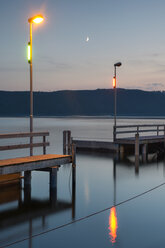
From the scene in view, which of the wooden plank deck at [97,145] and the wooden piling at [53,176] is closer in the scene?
the wooden piling at [53,176]

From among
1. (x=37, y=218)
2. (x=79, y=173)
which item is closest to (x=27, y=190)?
(x=37, y=218)

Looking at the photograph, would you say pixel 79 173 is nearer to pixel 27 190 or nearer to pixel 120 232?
pixel 27 190

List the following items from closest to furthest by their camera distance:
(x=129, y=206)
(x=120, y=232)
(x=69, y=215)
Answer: (x=120, y=232) < (x=69, y=215) < (x=129, y=206)

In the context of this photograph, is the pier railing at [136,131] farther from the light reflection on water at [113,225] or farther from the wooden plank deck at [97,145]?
the light reflection on water at [113,225]

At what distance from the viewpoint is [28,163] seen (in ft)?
32.8

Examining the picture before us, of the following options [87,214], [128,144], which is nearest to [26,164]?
[87,214]

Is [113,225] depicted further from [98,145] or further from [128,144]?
[98,145]

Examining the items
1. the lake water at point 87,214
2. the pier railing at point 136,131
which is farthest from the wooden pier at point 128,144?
the lake water at point 87,214

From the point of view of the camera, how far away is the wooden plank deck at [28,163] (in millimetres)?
9359

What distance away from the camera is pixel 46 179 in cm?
1298

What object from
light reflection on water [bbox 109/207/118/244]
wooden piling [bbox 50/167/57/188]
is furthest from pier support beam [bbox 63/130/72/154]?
light reflection on water [bbox 109/207/118/244]

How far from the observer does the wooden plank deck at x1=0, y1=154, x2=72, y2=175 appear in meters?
9.36

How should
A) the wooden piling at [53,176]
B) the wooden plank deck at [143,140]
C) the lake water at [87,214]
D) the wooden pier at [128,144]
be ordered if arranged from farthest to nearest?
the wooden pier at [128,144] → the wooden plank deck at [143,140] → the wooden piling at [53,176] → the lake water at [87,214]

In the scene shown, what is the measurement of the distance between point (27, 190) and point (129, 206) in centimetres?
334
